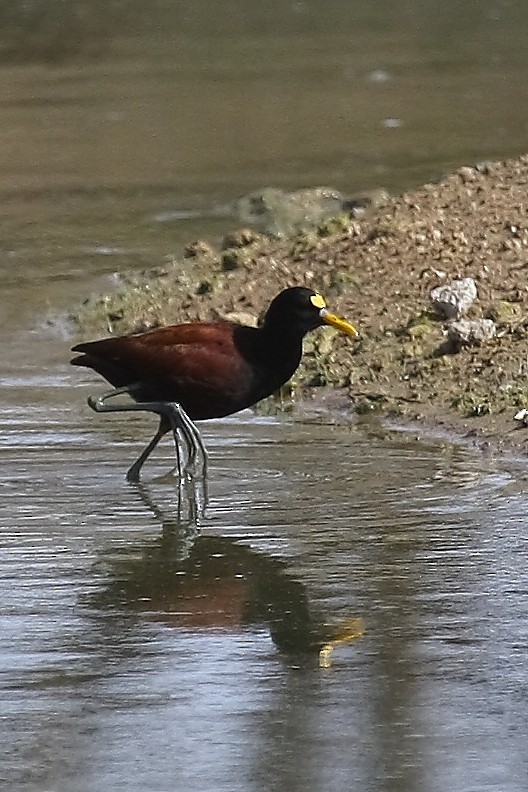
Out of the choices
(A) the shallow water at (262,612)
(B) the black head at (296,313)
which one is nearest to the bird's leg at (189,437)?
(A) the shallow water at (262,612)

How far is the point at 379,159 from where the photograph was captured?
14.0 metres

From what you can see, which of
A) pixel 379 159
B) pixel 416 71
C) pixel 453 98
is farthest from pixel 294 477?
pixel 416 71

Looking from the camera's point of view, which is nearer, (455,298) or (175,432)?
(175,432)

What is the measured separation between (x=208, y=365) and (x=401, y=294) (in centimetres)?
228

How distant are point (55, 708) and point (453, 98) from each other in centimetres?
1274

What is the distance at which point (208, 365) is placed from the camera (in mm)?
6953

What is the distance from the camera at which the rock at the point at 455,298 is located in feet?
28.0

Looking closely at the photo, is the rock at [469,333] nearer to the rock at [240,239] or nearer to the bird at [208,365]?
the bird at [208,365]

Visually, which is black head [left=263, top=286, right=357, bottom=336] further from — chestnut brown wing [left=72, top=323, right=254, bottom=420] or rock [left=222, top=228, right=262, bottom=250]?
rock [left=222, top=228, right=262, bottom=250]

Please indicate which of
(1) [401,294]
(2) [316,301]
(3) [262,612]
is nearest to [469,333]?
(1) [401,294]

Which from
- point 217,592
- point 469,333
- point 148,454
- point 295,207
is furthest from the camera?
point 295,207

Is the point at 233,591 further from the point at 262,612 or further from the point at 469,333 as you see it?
the point at 469,333

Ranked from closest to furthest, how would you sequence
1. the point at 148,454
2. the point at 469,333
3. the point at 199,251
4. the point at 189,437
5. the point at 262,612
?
1. the point at 262,612
2. the point at 189,437
3. the point at 148,454
4. the point at 469,333
5. the point at 199,251

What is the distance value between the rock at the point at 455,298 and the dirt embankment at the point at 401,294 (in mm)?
45
